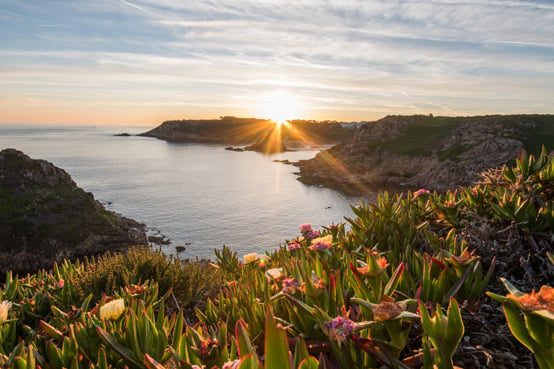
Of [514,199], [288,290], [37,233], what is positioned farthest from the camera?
[37,233]

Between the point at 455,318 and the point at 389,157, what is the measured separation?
7344 cm

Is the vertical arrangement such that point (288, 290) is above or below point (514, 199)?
below

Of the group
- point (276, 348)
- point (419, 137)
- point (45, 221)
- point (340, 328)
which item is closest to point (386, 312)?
point (340, 328)

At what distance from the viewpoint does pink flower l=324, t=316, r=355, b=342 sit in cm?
149

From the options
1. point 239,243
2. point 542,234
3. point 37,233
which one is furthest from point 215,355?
point 239,243

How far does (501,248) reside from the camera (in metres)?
2.98

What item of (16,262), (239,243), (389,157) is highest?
(389,157)

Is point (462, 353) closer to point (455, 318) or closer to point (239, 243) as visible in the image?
point (455, 318)

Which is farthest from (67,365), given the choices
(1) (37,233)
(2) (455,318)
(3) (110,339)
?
(1) (37,233)

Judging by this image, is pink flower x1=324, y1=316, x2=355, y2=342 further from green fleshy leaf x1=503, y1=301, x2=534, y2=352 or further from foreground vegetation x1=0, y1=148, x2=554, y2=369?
green fleshy leaf x1=503, y1=301, x2=534, y2=352

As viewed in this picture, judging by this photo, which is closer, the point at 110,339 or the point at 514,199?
the point at 110,339

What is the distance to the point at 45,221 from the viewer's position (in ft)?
77.2

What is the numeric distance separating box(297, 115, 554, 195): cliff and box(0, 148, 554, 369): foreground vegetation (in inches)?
2053

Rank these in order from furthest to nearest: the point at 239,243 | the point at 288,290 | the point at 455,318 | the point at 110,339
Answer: the point at 239,243 < the point at 288,290 < the point at 110,339 < the point at 455,318
